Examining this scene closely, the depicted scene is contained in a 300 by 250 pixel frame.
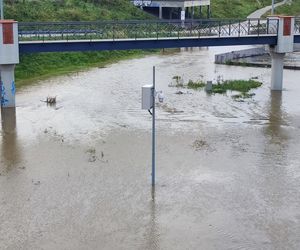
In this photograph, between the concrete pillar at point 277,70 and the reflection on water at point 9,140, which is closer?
the reflection on water at point 9,140

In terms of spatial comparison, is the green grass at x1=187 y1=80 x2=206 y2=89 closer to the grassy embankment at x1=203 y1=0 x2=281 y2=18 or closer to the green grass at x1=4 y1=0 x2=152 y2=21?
the green grass at x1=4 y1=0 x2=152 y2=21

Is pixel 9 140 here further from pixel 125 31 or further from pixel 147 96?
pixel 125 31

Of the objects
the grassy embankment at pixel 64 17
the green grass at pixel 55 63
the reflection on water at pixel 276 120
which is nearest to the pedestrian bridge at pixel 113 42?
the reflection on water at pixel 276 120

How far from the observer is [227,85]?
1740 inches

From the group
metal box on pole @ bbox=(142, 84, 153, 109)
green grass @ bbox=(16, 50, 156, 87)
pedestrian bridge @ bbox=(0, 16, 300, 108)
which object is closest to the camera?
metal box on pole @ bbox=(142, 84, 153, 109)

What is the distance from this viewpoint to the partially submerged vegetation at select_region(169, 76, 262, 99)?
1672 inches

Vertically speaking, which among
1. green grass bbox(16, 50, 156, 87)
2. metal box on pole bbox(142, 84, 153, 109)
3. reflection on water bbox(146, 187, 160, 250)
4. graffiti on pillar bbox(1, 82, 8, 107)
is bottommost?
reflection on water bbox(146, 187, 160, 250)

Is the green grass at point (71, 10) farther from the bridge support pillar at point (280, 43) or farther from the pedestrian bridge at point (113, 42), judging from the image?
the bridge support pillar at point (280, 43)

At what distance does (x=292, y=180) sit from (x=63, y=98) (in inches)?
818

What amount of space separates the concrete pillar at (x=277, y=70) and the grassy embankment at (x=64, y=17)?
18739 mm

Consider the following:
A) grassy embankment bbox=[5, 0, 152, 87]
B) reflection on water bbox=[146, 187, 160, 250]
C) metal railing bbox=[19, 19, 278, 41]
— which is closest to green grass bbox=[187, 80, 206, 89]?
metal railing bbox=[19, 19, 278, 41]

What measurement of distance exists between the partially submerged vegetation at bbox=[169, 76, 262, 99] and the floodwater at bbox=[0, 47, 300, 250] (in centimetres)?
145

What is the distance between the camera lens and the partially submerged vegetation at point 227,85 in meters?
42.5

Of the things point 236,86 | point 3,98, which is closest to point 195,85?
point 236,86
